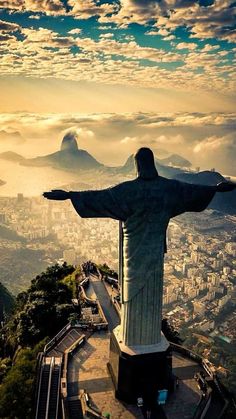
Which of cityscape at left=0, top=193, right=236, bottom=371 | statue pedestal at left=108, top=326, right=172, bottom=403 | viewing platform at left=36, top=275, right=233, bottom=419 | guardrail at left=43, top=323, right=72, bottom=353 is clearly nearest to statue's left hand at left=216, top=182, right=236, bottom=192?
statue pedestal at left=108, top=326, right=172, bottom=403

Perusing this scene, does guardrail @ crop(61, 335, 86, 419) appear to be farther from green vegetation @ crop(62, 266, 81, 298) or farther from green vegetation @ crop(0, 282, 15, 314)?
green vegetation @ crop(0, 282, 15, 314)

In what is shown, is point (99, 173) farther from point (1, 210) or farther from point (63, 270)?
point (63, 270)

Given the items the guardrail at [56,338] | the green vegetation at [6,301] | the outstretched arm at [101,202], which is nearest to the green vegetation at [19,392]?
the guardrail at [56,338]

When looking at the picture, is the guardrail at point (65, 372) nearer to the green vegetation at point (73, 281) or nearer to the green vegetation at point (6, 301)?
the green vegetation at point (73, 281)

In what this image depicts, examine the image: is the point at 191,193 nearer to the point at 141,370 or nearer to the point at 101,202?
the point at 101,202

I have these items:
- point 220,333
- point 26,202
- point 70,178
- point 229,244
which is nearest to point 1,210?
point 26,202

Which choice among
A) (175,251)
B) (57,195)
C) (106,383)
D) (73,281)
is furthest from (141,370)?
(175,251)
